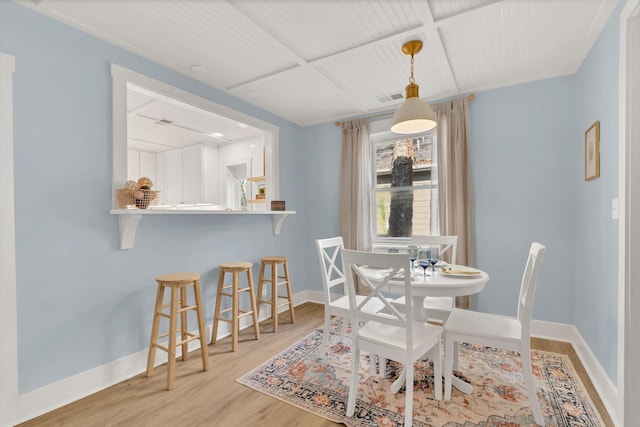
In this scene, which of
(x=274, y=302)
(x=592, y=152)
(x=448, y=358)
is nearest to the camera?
(x=448, y=358)

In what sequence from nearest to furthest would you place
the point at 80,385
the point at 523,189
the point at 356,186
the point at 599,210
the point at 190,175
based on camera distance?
the point at 80,385 < the point at 599,210 < the point at 523,189 < the point at 356,186 < the point at 190,175

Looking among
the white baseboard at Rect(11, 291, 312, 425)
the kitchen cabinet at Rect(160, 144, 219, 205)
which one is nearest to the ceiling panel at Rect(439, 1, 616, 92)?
the white baseboard at Rect(11, 291, 312, 425)

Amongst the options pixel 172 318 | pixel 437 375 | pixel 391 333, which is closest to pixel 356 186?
pixel 391 333

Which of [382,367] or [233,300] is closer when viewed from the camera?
[382,367]

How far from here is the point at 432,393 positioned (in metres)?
2.04

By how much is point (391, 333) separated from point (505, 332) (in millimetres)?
688

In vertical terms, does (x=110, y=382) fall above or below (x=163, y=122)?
below

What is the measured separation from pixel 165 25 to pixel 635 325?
3283mm

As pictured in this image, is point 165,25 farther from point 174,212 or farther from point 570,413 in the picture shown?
point 570,413

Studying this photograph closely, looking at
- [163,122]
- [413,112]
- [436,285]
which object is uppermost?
[163,122]

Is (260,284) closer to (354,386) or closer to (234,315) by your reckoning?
(234,315)

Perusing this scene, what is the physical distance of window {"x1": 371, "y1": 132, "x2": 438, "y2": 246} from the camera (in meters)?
3.59

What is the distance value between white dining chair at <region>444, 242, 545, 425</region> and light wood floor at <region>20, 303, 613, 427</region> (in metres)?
0.53

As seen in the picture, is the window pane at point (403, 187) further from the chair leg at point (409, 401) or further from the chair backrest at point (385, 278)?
the chair leg at point (409, 401)
